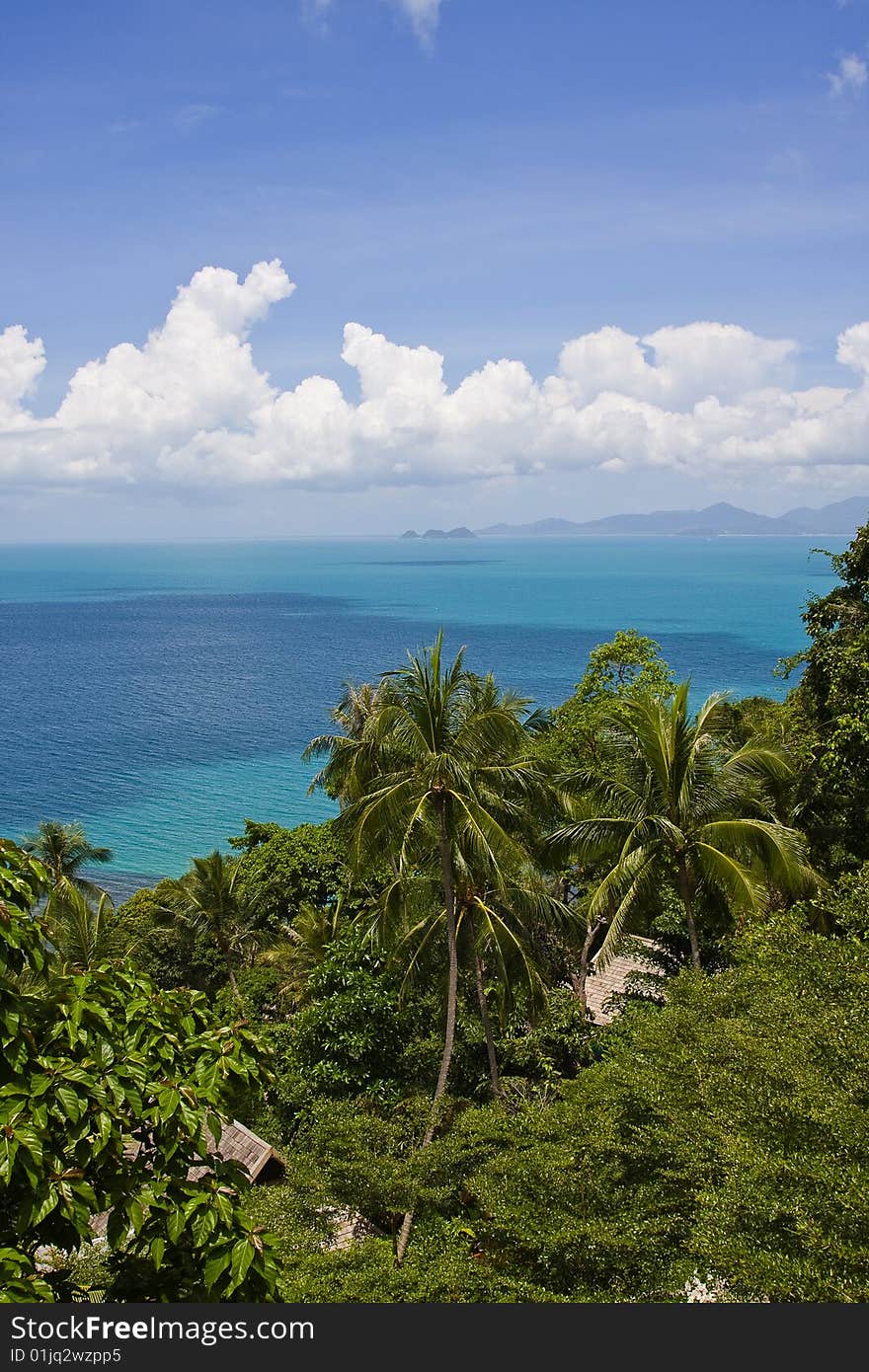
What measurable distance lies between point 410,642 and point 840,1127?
98.6 metres

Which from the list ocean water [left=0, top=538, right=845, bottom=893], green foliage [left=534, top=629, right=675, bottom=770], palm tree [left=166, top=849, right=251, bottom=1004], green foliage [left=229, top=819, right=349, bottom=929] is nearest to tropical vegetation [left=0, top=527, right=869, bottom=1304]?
green foliage [left=534, top=629, right=675, bottom=770]

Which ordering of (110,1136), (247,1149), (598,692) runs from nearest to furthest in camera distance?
(110,1136) → (247,1149) → (598,692)

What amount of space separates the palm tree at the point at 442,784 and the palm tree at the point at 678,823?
140 centimetres

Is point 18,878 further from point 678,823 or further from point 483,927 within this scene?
point 678,823

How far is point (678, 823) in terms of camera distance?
13.3m

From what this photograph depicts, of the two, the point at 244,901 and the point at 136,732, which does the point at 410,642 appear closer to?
the point at 136,732

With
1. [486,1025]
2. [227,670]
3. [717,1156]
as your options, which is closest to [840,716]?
[486,1025]

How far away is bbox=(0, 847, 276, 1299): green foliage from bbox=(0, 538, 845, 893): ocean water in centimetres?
1228

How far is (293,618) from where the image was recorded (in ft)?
419

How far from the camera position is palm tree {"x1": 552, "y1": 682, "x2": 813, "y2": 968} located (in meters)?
12.5

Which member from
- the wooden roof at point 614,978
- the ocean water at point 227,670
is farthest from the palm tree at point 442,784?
the ocean water at point 227,670

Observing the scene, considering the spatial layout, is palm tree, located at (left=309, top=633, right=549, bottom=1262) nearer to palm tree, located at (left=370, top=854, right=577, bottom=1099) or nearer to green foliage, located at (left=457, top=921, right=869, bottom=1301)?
palm tree, located at (left=370, top=854, right=577, bottom=1099)

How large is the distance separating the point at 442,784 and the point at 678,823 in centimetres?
373

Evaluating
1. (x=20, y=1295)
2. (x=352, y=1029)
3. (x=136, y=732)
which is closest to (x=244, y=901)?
(x=352, y=1029)
